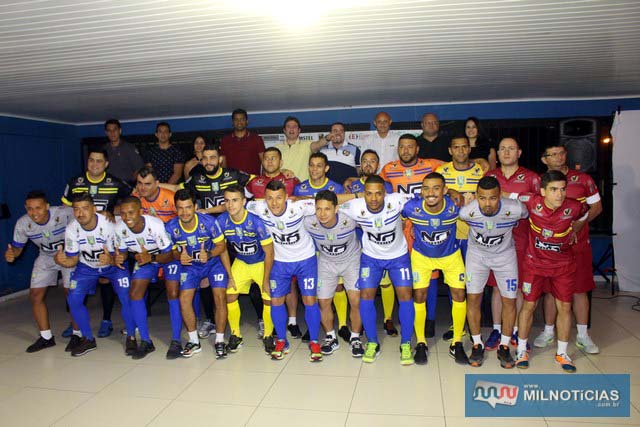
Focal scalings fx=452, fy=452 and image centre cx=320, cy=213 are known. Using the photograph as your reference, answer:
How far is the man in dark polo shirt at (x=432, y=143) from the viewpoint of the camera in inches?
197

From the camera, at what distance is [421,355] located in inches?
154

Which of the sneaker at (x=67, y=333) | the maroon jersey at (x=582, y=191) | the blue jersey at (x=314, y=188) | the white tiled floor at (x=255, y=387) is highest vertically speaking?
the blue jersey at (x=314, y=188)

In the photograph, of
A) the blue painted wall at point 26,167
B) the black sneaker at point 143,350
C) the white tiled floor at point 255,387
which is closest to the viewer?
the white tiled floor at point 255,387

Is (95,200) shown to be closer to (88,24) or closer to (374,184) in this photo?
(88,24)

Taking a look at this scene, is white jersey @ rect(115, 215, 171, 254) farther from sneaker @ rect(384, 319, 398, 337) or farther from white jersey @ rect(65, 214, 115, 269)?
sneaker @ rect(384, 319, 398, 337)

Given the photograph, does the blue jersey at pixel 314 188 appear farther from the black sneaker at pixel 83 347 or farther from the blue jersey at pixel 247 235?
the black sneaker at pixel 83 347

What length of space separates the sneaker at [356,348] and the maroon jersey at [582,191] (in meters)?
2.23

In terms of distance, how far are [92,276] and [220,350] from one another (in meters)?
1.49

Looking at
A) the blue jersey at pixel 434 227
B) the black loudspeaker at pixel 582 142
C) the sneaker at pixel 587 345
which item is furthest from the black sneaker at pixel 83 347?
the black loudspeaker at pixel 582 142

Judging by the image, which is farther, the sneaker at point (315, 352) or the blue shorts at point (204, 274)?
the blue shorts at point (204, 274)

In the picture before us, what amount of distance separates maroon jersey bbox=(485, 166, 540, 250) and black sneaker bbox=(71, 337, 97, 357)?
4201 mm

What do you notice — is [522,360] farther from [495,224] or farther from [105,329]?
[105,329]

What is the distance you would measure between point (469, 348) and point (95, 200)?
13.5ft

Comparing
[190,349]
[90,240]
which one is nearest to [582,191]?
[190,349]
